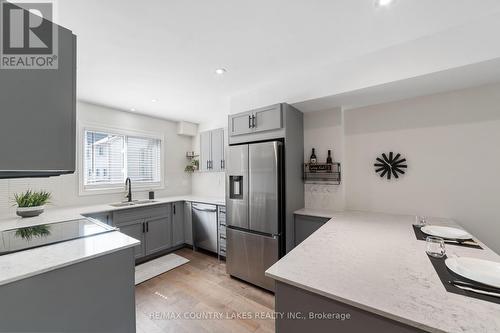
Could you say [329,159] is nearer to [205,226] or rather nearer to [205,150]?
[205,226]

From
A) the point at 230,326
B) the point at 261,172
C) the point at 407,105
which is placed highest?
the point at 407,105

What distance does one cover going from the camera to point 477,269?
100cm

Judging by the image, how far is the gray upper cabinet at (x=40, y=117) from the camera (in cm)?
81

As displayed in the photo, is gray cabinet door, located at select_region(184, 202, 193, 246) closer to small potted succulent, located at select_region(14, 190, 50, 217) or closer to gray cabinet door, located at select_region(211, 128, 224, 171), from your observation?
gray cabinet door, located at select_region(211, 128, 224, 171)

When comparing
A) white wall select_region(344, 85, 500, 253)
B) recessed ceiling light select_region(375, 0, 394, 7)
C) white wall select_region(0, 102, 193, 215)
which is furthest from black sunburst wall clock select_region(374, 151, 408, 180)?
white wall select_region(0, 102, 193, 215)

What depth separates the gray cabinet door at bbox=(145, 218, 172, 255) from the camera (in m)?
3.15

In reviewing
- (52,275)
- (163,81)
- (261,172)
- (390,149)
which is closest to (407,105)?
(390,149)

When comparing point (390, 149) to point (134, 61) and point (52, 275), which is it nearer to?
point (134, 61)

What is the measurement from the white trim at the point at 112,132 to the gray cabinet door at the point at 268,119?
7.86 ft

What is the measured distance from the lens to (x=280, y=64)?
2.16m

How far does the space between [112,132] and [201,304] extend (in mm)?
2977

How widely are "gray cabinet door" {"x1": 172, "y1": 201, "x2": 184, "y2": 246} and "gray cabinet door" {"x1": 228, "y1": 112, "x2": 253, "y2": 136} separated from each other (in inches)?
70.5

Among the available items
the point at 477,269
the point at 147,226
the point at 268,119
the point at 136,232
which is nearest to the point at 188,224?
the point at 147,226

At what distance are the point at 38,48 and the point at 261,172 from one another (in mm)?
1923
